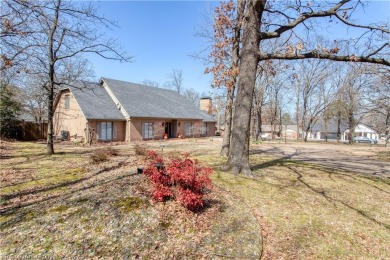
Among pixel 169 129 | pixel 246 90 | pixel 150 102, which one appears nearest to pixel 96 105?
pixel 150 102

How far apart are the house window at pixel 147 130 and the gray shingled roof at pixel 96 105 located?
2.48 meters

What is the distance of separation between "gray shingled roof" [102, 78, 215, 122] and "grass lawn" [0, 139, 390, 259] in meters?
18.6

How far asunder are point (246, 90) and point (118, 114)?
18399 mm

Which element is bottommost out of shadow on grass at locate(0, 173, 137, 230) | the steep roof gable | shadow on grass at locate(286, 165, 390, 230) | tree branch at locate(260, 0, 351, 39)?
shadow on grass at locate(286, 165, 390, 230)

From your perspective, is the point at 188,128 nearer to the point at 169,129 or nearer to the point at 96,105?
the point at 169,129

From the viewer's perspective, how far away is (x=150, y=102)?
29.1 metres

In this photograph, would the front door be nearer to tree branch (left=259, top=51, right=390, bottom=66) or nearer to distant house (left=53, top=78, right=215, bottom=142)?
distant house (left=53, top=78, right=215, bottom=142)

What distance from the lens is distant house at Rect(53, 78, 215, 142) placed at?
21797 millimetres

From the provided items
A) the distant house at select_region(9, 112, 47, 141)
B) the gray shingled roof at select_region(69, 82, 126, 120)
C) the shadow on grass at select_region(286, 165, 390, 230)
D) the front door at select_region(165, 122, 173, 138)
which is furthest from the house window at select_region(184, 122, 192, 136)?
the shadow on grass at select_region(286, 165, 390, 230)

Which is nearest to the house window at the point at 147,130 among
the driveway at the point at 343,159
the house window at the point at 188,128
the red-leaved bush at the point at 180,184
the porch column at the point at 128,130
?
the porch column at the point at 128,130

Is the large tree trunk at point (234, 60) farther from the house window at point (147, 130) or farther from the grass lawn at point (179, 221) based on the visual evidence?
the house window at point (147, 130)

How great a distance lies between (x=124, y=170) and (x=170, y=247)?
13.9ft

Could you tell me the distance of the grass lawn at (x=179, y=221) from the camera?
361 cm

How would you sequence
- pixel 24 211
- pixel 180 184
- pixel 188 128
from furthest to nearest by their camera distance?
1. pixel 188 128
2. pixel 180 184
3. pixel 24 211
